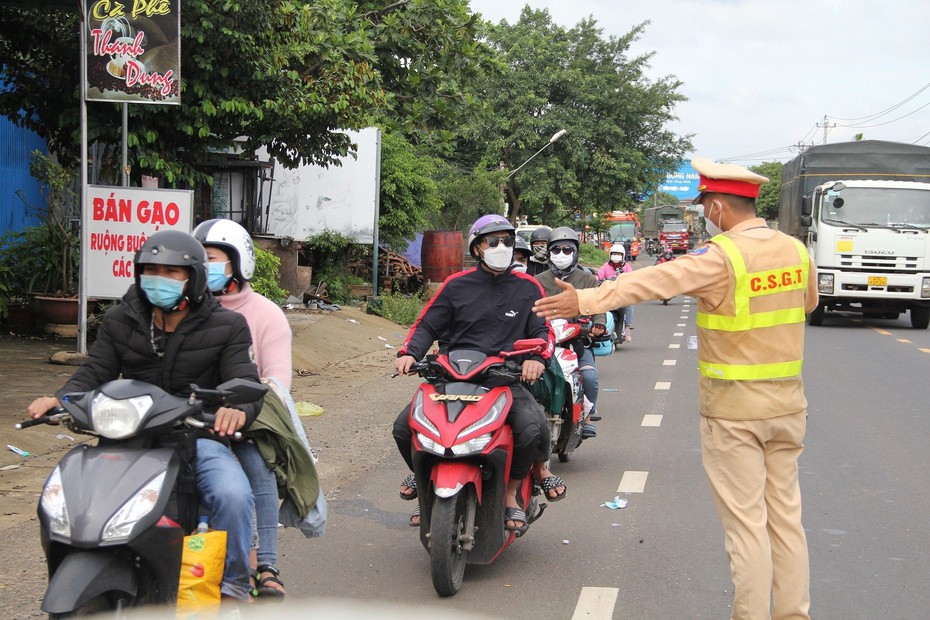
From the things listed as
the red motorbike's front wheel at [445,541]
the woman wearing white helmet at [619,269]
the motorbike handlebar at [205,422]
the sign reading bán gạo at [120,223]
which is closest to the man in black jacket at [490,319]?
the red motorbike's front wheel at [445,541]

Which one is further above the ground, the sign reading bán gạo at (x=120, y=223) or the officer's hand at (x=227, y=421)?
the sign reading bán gạo at (x=120, y=223)

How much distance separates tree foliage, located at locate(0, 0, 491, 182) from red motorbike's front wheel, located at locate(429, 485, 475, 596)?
7.93 m

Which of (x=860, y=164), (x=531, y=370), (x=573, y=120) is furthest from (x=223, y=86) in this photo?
(x=573, y=120)

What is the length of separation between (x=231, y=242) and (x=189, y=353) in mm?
698

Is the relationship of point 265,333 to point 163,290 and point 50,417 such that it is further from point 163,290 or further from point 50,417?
point 50,417

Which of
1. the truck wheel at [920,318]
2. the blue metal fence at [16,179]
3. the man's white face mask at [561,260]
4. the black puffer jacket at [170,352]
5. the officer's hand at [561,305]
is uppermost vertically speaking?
the blue metal fence at [16,179]

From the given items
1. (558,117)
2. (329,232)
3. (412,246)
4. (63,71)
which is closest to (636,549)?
(63,71)

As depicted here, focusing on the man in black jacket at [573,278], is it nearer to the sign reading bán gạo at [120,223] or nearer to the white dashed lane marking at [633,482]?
the white dashed lane marking at [633,482]

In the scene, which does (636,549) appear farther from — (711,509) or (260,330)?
(260,330)

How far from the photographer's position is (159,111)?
40.3ft

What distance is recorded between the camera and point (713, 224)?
4.43 meters

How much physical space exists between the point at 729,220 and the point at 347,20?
12.4m

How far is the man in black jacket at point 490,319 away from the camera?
5574mm

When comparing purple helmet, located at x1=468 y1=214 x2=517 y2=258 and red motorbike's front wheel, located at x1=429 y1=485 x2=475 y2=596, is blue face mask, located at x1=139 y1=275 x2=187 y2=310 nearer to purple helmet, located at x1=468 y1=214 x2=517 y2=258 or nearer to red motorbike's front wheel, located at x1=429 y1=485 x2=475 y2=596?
red motorbike's front wheel, located at x1=429 y1=485 x2=475 y2=596
